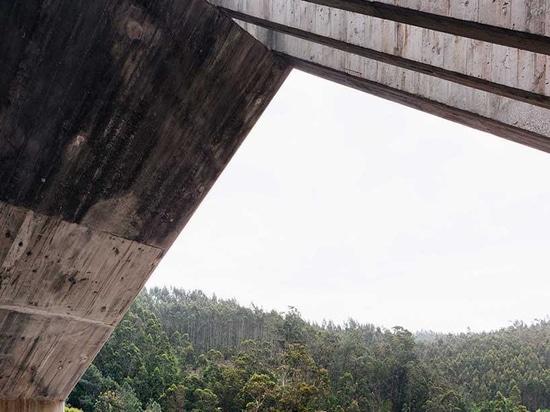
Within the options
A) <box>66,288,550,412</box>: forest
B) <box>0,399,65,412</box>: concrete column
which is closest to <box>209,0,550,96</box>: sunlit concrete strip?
<box>0,399,65,412</box>: concrete column

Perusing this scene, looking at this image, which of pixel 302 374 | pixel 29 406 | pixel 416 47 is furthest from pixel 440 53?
pixel 302 374

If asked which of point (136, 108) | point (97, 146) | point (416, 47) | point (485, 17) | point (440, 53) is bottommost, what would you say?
point (485, 17)

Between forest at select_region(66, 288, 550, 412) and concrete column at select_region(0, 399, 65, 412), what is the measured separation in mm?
29000

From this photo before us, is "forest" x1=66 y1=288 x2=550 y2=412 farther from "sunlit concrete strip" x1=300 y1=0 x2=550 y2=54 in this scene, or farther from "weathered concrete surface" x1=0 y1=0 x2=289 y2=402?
"sunlit concrete strip" x1=300 y1=0 x2=550 y2=54

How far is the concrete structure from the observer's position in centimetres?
464

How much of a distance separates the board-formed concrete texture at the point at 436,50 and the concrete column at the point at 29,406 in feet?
17.4

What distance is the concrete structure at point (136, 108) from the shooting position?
15.2ft

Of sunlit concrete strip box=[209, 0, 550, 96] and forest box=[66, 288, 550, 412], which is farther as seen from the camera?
forest box=[66, 288, 550, 412]

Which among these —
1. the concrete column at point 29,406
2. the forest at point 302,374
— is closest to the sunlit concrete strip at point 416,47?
the concrete column at point 29,406

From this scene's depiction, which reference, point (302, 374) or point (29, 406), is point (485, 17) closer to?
point (29, 406)

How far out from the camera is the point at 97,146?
5.72 m

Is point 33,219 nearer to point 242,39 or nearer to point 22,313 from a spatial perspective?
point 22,313

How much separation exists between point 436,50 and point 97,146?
3416 millimetres

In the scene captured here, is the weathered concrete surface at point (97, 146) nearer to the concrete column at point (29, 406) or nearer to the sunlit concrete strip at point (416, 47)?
the concrete column at point (29, 406)
